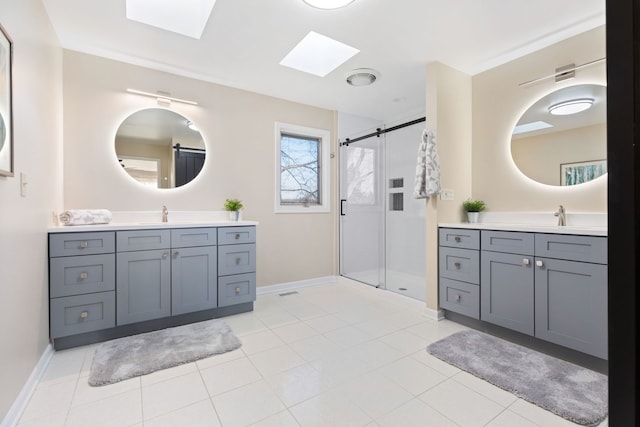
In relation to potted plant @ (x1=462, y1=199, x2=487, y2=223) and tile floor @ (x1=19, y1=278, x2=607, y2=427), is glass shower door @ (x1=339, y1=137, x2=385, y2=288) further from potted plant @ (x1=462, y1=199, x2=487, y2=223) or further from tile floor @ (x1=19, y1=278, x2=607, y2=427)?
tile floor @ (x1=19, y1=278, x2=607, y2=427)

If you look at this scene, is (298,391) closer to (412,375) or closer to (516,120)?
(412,375)

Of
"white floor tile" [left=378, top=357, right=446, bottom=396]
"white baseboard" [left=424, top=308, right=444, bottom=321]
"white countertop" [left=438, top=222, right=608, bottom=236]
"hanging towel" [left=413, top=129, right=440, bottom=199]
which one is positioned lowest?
"white floor tile" [left=378, top=357, right=446, bottom=396]

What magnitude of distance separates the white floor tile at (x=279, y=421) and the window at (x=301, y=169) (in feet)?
8.32

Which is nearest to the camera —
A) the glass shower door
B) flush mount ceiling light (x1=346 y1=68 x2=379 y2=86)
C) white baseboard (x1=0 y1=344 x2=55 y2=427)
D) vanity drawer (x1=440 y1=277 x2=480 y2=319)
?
white baseboard (x1=0 y1=344 x2=55 y2=427)

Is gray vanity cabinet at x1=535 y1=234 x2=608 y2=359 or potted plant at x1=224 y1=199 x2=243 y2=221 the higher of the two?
potted plant at x1=224 y1=199 x2=243 y2=221

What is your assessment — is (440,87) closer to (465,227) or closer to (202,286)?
(465,227)

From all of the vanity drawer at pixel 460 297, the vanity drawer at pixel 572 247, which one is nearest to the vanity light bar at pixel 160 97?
the vanity drawer at pixel 460 297

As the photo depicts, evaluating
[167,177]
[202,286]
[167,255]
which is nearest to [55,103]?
[167,177]

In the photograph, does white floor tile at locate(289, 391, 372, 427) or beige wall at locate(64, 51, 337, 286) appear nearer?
white floor tile at locate(289, 391, 372, 427)

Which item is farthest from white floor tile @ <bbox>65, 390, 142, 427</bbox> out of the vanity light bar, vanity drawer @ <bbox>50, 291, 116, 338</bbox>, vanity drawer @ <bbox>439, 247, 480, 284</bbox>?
the vanity light bar

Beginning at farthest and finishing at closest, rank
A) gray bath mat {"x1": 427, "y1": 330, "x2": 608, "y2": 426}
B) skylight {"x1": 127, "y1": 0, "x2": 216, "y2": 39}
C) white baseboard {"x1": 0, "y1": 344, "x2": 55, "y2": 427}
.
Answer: skylight {"x1": 127, "y1": 0, "x2": 216, "y2": 39}, gray bath mat {"x1": 427, "y1": 330, "x2": 608, "y2": 426}, white baseboard {"x1": 0, "y1": 344, "x2": 55, "y2": 427}

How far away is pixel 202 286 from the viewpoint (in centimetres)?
274

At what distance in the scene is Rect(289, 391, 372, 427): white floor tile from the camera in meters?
1.46

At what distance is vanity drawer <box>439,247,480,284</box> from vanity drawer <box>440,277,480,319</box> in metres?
0.05
